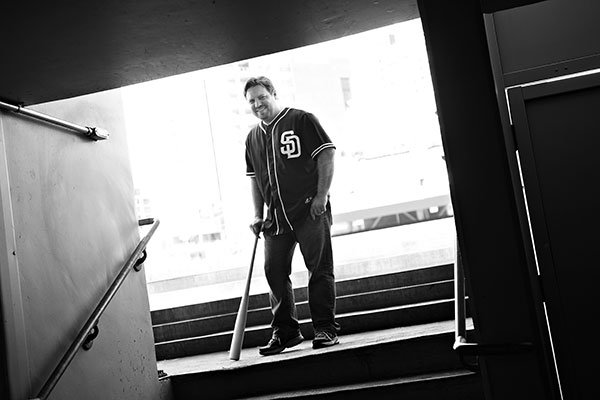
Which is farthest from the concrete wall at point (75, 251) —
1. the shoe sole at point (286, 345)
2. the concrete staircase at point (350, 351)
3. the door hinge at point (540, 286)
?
the door hinge at point (540, 286)

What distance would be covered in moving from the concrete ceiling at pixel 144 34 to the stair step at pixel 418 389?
1.81 meters

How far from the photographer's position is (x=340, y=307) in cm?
540

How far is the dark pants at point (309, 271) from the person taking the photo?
4.54m

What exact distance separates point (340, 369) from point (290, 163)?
1.32 meters

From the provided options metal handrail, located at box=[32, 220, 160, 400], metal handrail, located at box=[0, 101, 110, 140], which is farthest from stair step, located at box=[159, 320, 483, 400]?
metal handrail, located at box=[0, 101, 110, 140]

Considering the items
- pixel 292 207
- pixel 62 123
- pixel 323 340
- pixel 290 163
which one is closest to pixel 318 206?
pixel 292 207

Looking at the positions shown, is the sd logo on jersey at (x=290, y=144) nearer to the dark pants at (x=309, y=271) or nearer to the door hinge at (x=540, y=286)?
the dark pants at (x=309, y=271)

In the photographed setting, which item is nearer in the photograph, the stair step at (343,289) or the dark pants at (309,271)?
the dark pants at (309,271)

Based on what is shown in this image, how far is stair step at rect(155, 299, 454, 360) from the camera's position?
490 centimetres

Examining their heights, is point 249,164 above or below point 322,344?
above

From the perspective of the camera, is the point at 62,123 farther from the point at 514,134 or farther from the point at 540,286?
the point at 540,286

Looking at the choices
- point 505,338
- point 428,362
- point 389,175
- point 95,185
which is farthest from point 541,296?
point 389,175

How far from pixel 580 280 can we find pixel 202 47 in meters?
1.92

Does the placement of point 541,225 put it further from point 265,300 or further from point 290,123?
point 265,300
